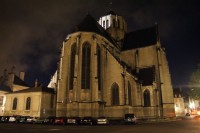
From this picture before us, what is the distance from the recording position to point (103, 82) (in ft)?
94.8

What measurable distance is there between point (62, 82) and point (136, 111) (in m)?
12.6

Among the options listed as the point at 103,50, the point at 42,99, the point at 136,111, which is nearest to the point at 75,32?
the point at 103,50

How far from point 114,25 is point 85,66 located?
20.6 meters

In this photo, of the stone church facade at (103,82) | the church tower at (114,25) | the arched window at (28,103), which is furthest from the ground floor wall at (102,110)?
the church tower at (114,25)

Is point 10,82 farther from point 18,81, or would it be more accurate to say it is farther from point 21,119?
point 21,119

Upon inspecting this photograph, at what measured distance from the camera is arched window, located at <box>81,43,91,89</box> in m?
27.2

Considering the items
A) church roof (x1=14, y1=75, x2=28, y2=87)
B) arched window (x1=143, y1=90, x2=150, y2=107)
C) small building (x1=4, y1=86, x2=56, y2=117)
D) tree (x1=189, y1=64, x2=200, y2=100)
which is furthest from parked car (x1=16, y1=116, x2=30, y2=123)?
Result: tree (x1=189, y1=64, x2=200, y2=100)

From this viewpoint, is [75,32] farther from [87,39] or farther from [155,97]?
[155,97]

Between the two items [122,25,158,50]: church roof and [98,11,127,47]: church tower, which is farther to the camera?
[98,11,127,47]: church tower

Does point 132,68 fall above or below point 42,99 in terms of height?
above

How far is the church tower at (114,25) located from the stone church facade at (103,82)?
33.3 feet

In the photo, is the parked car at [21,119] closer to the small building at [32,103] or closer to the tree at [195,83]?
the small building at [32,103]

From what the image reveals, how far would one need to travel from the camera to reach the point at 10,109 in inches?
1273

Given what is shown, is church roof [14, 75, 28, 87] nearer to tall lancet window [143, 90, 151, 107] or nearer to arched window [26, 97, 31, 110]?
arched window [26, 97, 31, 110]
